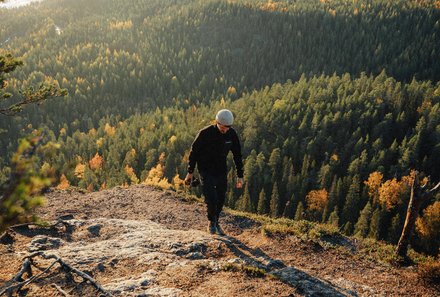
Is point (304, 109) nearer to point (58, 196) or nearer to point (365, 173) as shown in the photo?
point (365, 173)

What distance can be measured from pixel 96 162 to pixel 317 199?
Result: 5117 centimetres

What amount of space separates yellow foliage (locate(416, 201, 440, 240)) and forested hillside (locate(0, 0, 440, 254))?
0.71ft

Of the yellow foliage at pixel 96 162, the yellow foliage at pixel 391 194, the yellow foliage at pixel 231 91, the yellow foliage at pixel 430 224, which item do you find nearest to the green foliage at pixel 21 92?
the yellow foliage at pixel 430 224

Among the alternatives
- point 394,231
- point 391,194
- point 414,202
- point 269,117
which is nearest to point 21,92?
point 414,202

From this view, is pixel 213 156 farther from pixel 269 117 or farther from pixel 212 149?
pixel 269 117

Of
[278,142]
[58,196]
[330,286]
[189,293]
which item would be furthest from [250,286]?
[278,142]

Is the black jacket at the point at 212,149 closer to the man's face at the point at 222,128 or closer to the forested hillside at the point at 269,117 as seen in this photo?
the man's face at the point at 222,128

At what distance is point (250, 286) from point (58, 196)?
13475 mm

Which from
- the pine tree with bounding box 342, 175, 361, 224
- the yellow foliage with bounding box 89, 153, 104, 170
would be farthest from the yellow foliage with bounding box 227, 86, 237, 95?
the pine tree with bounding box 342, 175, 361, 224

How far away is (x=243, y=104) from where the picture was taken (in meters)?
117

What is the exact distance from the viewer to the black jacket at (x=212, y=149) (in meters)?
11.5

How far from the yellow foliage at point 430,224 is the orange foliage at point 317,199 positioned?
18.3m

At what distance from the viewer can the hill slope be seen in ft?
29.6

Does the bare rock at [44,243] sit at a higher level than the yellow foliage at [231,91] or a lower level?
higher
